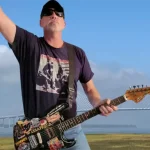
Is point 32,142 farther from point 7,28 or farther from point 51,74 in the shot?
point 7,28

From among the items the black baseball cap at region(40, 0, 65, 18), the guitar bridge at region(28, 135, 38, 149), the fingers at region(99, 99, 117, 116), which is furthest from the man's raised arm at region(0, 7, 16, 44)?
the fingers at region(99, 99, 117, 116)

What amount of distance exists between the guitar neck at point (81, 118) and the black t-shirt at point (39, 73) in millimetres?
72

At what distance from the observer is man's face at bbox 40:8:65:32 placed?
15.7 ft

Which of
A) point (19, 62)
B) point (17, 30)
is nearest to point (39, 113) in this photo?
point (19, 62)

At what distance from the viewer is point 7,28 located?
174 inches

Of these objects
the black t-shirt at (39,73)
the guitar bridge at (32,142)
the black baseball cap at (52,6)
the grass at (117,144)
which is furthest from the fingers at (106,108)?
the grass at (117,144)

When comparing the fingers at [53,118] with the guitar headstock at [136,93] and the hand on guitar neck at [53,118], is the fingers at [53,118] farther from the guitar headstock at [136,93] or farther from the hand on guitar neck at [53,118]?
the guitar headstock at [136,93]

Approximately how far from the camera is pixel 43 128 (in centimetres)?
458

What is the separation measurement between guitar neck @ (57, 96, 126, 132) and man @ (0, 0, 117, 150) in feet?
0.20

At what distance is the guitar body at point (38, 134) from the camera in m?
4.52

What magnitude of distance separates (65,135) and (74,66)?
2.63 feet

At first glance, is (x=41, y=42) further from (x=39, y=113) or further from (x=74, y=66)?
(x=39, y=113)

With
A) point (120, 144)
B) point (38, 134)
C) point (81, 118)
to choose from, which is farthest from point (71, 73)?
point (120, 144)

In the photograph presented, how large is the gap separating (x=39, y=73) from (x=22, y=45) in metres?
0.37
